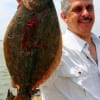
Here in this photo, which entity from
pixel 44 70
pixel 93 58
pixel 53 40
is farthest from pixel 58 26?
pixel 93 58

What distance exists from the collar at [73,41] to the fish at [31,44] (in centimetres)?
82

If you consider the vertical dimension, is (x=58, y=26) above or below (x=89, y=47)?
above

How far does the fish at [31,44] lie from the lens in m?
3.55

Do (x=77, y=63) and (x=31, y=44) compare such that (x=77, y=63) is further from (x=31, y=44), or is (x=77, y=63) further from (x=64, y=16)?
(x=31, y=44)

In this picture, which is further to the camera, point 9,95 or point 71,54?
point 71,54

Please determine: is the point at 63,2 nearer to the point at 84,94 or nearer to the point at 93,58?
the point at 93,58

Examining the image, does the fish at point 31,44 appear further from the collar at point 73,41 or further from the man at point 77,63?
the collar at point 73,41

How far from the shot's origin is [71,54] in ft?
14.5

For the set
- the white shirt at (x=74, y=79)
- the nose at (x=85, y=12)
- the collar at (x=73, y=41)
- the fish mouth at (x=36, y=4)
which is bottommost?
the white shirt at (x=74, y=79)

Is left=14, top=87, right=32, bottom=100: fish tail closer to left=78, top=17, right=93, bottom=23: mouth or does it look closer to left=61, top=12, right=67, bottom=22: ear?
left=78, top=17, right=93, bottom=23: mouth

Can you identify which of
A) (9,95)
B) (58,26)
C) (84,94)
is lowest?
(84,94)

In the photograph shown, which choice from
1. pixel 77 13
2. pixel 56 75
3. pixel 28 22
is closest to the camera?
pixel 28 22

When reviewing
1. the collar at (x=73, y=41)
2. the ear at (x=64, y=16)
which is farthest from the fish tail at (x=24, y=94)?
the ear at (x=64, y=16)

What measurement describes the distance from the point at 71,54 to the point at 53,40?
32.2 inches
